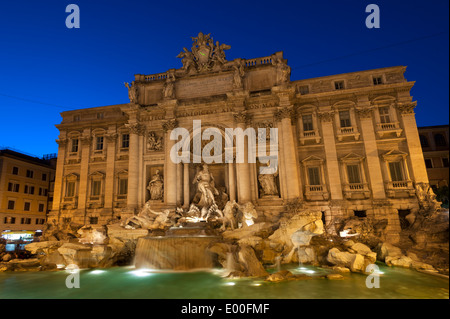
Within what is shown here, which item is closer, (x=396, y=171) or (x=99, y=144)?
(x=396, y=171)

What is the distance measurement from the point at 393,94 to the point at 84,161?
27.6 meters

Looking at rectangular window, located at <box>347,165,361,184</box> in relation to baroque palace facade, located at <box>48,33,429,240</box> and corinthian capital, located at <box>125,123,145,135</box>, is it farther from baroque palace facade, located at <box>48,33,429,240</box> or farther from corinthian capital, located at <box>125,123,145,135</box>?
corinthian capital, located at <box>125,123,145,135</box>

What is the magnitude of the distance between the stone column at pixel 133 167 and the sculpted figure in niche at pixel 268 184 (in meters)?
10.3

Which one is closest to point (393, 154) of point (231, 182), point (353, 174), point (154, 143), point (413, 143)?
point (413, 143)

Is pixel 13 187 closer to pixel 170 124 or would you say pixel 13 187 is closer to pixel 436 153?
pixel 170 124

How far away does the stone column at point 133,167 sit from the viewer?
71.2 ft

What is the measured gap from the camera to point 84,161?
83.8ft

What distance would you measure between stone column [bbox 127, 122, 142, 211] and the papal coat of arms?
695cm

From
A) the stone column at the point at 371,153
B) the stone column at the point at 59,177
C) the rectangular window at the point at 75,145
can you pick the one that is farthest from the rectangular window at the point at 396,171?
the stone column at the point at 59,177

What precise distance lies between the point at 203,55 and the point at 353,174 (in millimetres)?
15972

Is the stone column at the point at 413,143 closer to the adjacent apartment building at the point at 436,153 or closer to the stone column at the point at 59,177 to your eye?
the adjacent apartment building at the point at 436,153

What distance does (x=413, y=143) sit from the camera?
19.9 meters
